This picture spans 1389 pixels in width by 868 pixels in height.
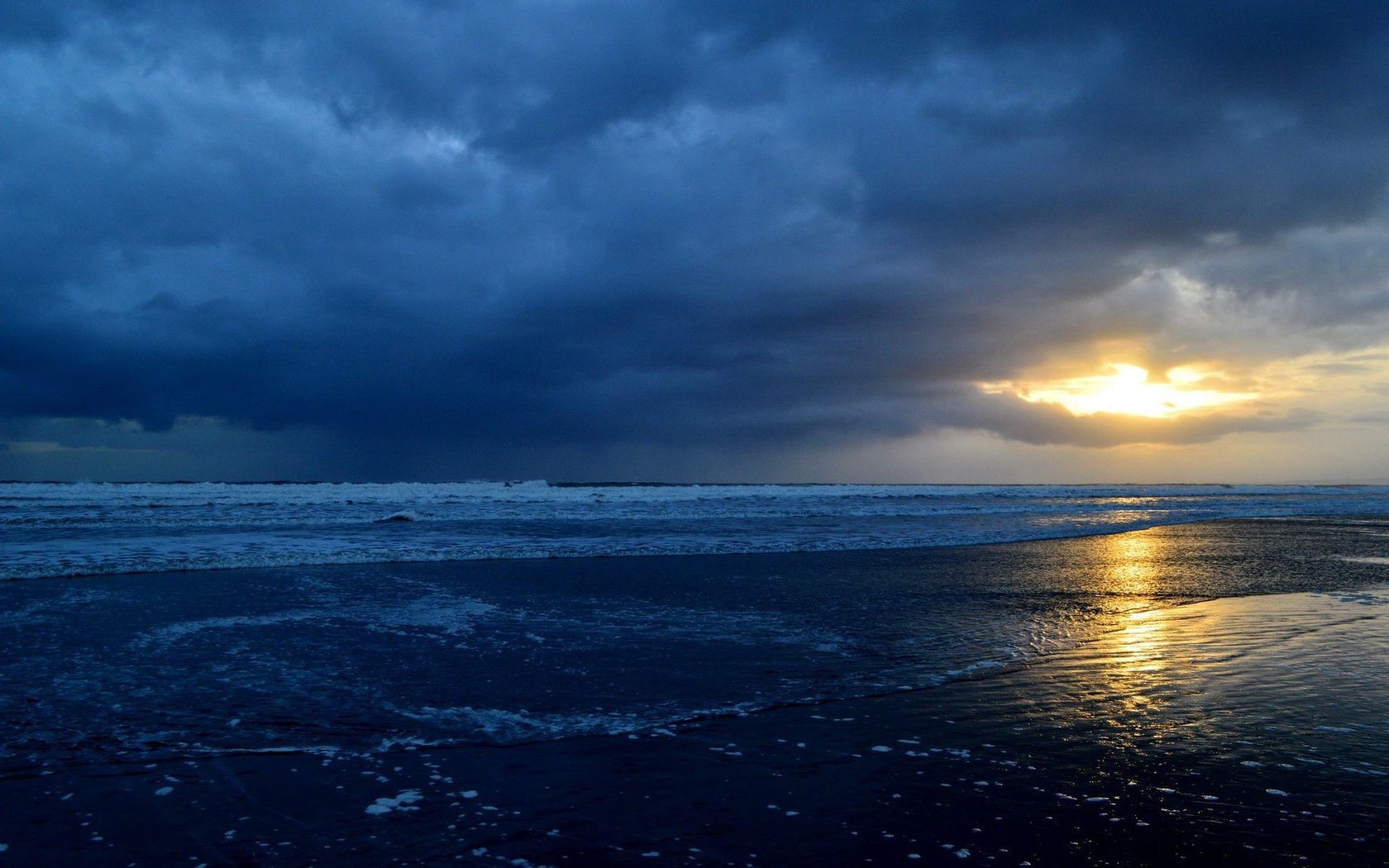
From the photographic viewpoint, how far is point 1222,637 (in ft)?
34.7

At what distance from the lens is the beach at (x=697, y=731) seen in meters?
4.86

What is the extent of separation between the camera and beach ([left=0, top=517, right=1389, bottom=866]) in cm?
486

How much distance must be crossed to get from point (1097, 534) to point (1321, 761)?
26831 mm

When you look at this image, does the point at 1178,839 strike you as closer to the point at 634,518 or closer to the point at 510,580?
the point at 510,580

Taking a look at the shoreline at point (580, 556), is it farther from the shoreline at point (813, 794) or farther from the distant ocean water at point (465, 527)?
the shoreline at point (813, 794)

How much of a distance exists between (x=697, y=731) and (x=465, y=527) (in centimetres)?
2567

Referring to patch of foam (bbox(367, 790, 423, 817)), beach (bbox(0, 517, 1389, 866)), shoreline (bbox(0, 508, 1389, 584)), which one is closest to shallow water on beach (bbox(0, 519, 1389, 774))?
beach (bbox(0, 517, 1389, 866))

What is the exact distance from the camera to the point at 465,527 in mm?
31094

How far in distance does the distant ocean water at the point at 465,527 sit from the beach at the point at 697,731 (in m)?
7.55

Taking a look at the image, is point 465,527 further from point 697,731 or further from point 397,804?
point 397,804

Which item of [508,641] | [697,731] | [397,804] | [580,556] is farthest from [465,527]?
[397,804]

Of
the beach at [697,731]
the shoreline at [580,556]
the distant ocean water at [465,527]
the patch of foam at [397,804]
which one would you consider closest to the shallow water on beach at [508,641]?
the beach at [697,731]

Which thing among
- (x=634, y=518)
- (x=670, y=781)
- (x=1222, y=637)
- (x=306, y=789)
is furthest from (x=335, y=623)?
(x=634, y=518)

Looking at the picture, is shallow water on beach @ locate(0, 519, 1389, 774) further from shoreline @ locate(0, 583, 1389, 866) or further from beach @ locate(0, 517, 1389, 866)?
shoreline @ locate(0, 583, 1389, 866)
